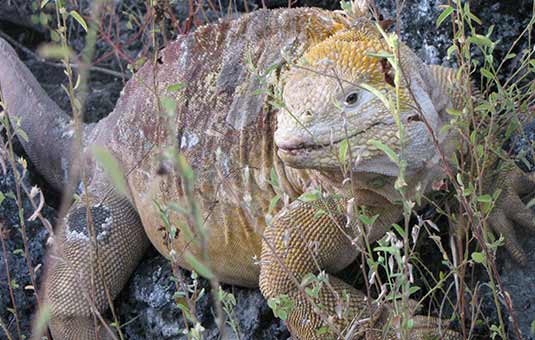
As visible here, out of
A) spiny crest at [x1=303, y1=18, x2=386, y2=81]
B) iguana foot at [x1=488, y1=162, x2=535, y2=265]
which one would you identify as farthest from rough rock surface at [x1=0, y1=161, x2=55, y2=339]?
iguana foot at [x1=488, y1=162, x2=535, y2=265]

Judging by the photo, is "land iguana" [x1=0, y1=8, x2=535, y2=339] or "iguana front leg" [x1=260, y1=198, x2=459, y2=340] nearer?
"land iguana" [x1=0, y1=8, x2=535, y2=339]

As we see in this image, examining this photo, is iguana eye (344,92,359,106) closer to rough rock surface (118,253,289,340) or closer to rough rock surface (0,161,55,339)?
rough rock surface (118,253,289,340)

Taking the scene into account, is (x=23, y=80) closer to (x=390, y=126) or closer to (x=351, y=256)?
(x=351, y=256)

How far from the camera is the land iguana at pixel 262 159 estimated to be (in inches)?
107

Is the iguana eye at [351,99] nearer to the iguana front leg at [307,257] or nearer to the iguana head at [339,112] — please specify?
the iguana head at [339,112]

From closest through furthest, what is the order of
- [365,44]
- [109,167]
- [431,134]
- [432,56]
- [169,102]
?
[109,167], [169,102], [431,134], [365,44], [432,56]

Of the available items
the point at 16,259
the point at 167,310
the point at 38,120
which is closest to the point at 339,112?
the point at 167,310

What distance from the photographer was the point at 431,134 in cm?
263

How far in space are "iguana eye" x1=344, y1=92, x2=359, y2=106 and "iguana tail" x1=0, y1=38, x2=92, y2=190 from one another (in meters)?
2.33

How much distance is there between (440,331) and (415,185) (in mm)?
483

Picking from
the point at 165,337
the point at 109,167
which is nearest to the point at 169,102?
the point at 109,167

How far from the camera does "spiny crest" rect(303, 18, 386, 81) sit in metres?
2.83

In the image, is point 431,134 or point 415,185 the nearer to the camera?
point 431,134

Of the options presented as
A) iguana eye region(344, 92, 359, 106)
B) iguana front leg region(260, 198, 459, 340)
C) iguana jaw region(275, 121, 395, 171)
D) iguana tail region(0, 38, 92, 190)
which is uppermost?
iguana eye region(344, 92, 359, 106)
